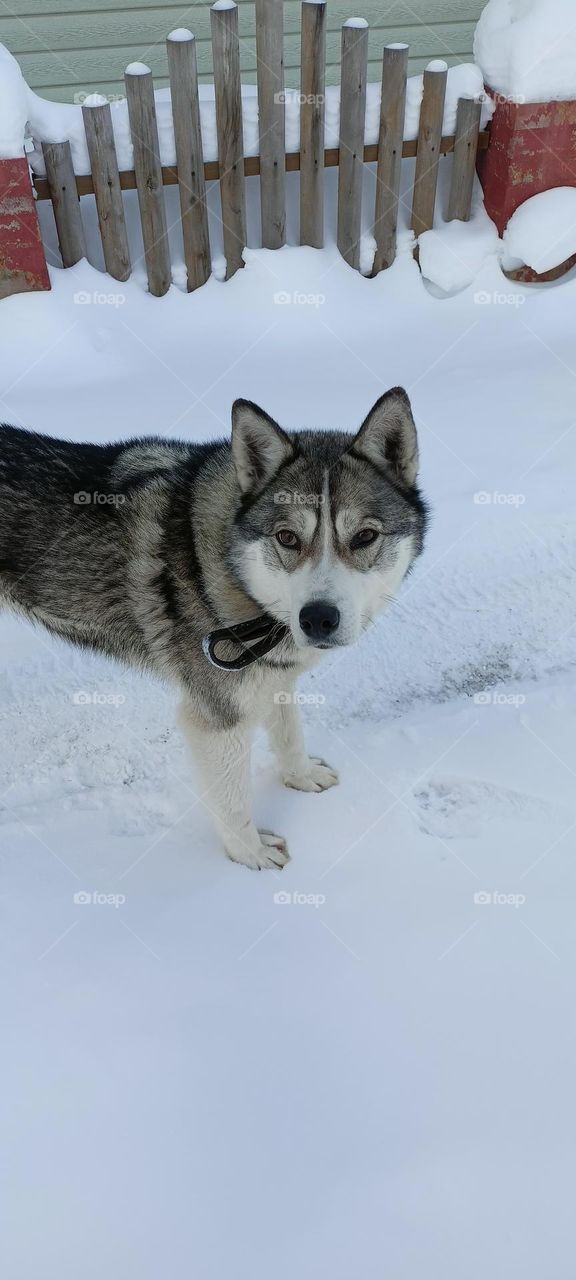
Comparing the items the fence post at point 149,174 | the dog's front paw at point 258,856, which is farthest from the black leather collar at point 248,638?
the fence post at point 149,174

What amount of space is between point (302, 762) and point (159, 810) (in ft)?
1.87

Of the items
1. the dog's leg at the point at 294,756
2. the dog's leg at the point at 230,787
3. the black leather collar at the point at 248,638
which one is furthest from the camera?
the dog's leg at the point at 294,756

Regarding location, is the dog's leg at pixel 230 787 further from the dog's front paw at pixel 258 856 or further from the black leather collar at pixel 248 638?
the black leather collar at pixel 248 638

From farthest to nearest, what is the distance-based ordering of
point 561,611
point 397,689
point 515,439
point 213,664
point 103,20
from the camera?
point 103,20 → point 515,439 → point 561,611 → point 397,689 → point 213,664

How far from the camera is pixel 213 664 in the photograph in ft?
8.44

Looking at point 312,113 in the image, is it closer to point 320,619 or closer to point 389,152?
point 389,152

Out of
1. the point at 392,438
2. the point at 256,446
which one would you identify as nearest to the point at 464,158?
the point at 392,438

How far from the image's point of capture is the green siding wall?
602 cm

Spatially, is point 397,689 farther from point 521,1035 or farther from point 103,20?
point 103,20

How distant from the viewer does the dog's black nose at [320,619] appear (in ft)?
7.18

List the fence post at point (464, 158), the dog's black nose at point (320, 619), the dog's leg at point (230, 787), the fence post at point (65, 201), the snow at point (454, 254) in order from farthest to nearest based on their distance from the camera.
→ the snow at point (454, 254) → the fence post at point (464, 158) → the fence post at point (65, 201) → the dog's leg at point (230, 787) → the dog's black nose at point (320, 619)

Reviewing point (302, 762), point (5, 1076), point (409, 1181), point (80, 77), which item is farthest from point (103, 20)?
point (409, 1181)

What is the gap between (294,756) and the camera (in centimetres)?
310

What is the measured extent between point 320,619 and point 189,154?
409 centimetres
